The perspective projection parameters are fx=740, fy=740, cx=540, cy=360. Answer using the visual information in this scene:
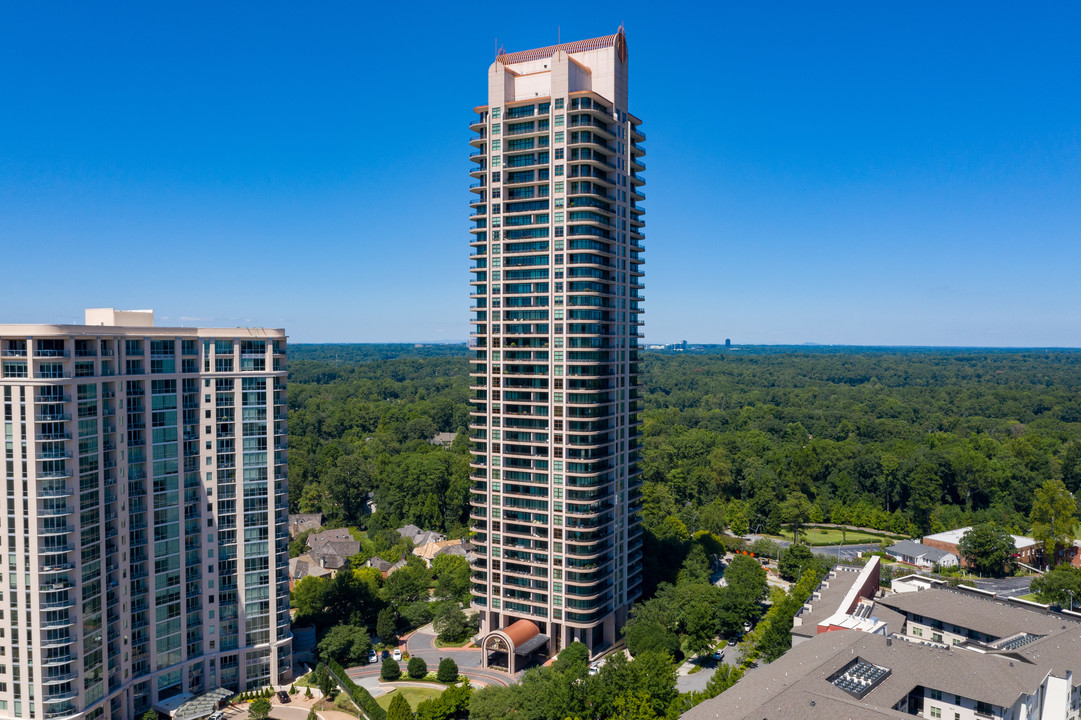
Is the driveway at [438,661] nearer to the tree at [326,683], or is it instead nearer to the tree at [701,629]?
the tree at [326,683]

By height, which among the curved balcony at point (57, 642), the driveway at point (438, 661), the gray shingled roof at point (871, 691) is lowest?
the driveway at point (438, 661)

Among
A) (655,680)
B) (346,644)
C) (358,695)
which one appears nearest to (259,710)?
(358,695)

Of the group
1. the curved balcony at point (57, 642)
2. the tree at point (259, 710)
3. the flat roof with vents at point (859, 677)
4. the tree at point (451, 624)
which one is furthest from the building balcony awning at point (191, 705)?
the flat roof with vents at point (859, 677)

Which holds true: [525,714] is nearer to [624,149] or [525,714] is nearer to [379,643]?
[379,643]

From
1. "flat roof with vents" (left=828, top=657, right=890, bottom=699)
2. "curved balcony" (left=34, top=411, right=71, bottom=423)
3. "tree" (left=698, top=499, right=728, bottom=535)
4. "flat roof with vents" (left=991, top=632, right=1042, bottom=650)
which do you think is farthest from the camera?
"tree" (left=698, top=499, right=728, bottom=535)

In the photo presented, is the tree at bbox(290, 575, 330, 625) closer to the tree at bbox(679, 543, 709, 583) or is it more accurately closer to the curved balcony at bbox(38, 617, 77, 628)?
the curved balcony at bbox(38, 617, 77, 628)

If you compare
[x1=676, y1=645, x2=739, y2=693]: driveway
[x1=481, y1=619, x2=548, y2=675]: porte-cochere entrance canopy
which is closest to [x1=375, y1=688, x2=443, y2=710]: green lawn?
[x1=481, y1=619, x2=548, y2=675]: porte-cochere entrance canopy
